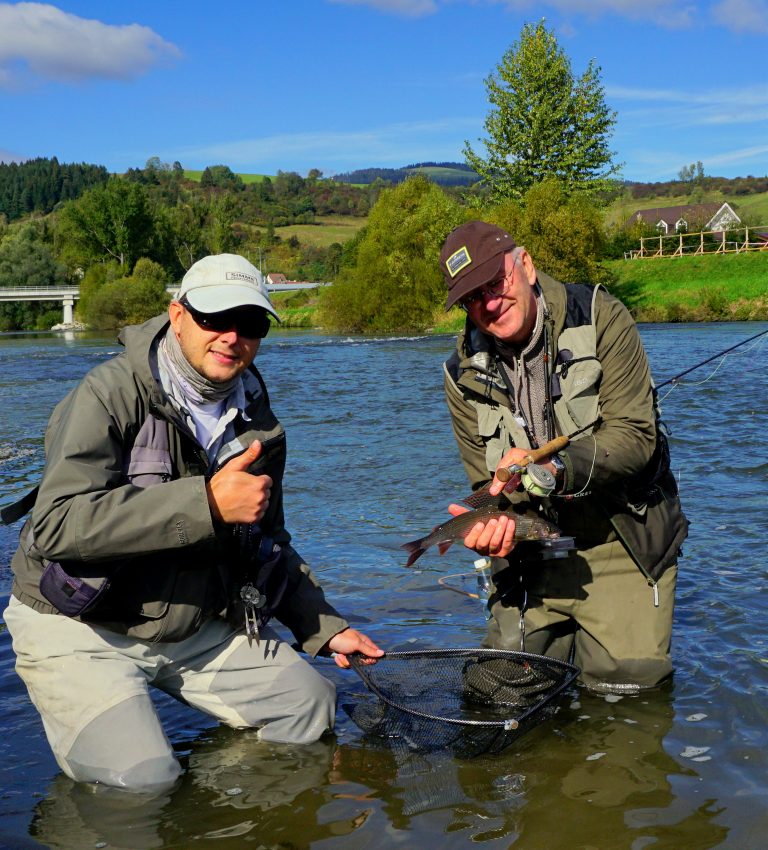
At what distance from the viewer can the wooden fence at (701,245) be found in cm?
4896

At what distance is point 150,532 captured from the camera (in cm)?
331

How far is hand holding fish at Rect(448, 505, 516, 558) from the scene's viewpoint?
13.2 ft

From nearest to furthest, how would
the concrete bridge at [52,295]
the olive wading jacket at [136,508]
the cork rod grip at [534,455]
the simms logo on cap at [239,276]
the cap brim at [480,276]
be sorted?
the olive wading jacket at [136,508], the simms logo on cap at [239,276], the cork rod grip at [534,455], the cap brim at [480,276], the concrete bridge at [52,295]

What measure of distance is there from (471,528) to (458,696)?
36.3 inches

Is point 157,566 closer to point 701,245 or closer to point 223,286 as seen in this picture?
point 223,286

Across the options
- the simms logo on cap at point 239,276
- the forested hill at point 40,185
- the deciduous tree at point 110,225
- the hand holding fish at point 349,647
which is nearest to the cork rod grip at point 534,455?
the hand holding fish at point 349,647

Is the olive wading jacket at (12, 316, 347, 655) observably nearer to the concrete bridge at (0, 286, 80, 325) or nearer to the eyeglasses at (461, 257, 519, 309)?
the eyeglasses at (461, 257, 519, 309)

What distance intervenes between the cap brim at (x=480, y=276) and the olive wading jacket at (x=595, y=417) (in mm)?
348

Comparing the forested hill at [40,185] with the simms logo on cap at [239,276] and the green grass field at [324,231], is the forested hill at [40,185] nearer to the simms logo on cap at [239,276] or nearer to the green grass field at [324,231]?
the green grass field at [324,231]

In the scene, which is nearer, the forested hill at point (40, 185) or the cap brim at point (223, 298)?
the cap brim at point (223, 298)

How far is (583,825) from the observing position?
3.46m

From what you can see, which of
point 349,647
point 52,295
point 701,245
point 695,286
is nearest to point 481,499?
point 349,647

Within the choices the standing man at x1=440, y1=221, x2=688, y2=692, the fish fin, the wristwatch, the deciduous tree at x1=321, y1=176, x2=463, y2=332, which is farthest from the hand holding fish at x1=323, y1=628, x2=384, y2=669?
the deciduous tree at x1=321, y1=176, x2=463, y2=332

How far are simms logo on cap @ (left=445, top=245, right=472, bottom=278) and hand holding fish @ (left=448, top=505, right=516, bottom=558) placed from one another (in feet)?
3.24
